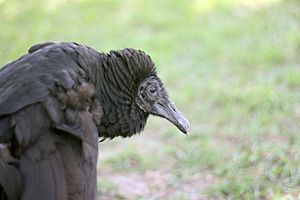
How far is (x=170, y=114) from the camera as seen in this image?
3.83m

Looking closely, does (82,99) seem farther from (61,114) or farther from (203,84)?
(203,84)

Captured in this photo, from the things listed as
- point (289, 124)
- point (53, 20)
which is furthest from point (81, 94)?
point (53, 20)

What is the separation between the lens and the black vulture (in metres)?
3.03

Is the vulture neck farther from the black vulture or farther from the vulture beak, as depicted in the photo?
the vulture beak

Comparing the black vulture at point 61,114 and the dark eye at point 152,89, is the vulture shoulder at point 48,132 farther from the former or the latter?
the dark eye at point 152,89

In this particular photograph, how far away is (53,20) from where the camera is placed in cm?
781

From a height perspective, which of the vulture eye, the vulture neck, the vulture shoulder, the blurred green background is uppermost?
the blurred green background

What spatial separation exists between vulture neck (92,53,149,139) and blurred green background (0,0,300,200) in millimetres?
1426

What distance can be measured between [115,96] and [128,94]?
0.10m

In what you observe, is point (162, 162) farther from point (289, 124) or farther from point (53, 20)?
point (53, 20)

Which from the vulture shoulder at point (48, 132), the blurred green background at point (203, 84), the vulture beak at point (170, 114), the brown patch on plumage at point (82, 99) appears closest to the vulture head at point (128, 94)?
the vulture beak at point (170, 114)

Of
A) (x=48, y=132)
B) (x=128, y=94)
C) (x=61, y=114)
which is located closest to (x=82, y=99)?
(x=61, y=114)

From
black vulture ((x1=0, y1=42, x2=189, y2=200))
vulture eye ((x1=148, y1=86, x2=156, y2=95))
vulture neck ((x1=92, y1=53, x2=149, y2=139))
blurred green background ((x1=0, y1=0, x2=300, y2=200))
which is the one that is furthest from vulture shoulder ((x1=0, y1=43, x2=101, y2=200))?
blurred green background ((x1=0, y1=0, x2=300, y2=200))

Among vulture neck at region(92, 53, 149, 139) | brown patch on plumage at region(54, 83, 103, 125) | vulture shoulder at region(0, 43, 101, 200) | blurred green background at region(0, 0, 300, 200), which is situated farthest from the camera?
blurred green background at region(0, 0, 300, 200)
